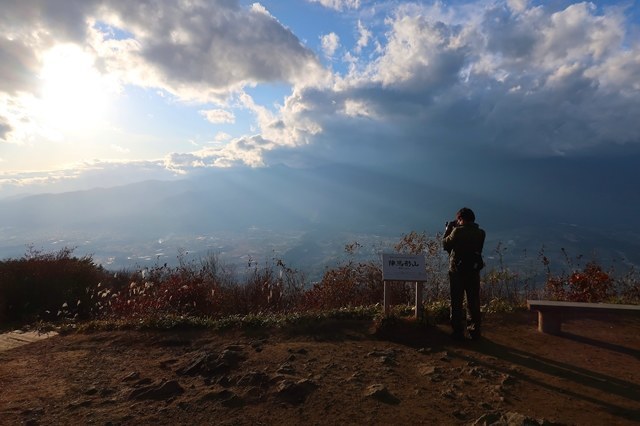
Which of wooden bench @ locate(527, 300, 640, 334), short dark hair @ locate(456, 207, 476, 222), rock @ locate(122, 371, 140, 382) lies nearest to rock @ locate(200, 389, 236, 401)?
rock @ locate(122, 371, 140, 382)

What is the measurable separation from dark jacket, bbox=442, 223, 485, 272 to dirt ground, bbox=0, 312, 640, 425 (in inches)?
48.7

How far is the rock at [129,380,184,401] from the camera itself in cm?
452

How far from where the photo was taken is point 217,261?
11.8 meters

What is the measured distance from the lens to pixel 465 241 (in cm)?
612

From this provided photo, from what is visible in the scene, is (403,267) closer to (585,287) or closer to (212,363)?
(212,363)

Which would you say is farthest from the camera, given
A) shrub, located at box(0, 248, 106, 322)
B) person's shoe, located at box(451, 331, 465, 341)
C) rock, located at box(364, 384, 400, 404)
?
shrub, located at box(0, 248, 106, 322)

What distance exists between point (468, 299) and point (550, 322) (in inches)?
54.8

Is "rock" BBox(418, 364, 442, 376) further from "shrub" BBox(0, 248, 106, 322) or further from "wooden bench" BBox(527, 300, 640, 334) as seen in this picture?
"shrub" BBox(0, 248, 106, 322)

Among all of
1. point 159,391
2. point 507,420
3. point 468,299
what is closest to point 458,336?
point 468,299

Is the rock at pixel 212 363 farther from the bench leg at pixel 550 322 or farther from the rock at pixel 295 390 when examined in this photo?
the bench leg at pixel 550 322

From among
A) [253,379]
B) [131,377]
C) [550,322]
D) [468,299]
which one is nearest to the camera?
[253,379]

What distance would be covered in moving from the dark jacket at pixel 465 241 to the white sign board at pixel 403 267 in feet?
1.64

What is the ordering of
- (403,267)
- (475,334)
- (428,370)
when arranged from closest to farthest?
(428,370) < (475,334) < (403,267)

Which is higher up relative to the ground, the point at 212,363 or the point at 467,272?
the point at 467,272
